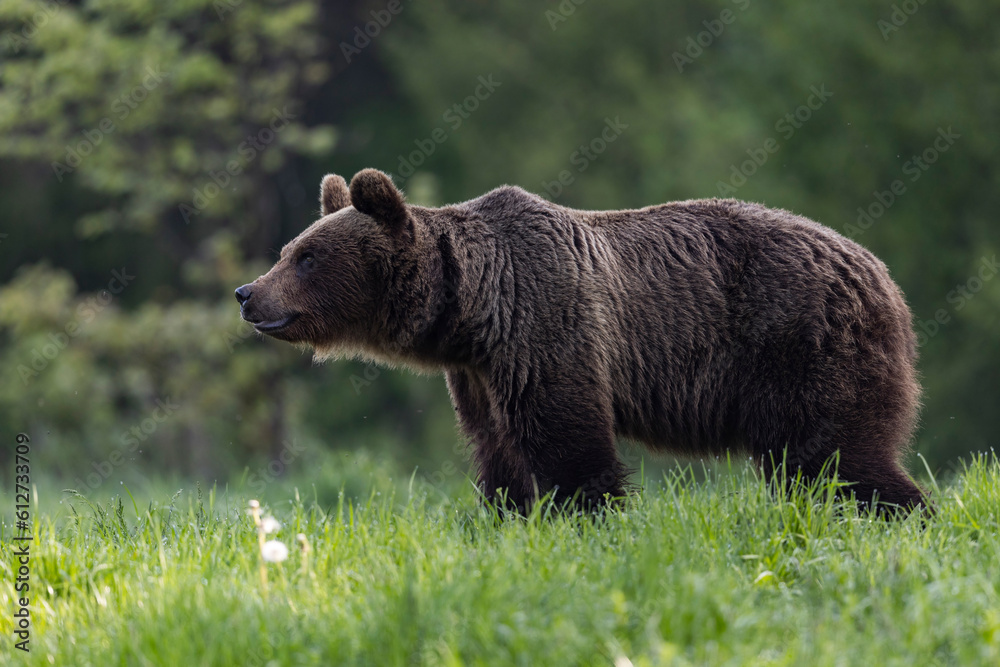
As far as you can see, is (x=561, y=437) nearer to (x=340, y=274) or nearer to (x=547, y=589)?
(x=340, y=274)

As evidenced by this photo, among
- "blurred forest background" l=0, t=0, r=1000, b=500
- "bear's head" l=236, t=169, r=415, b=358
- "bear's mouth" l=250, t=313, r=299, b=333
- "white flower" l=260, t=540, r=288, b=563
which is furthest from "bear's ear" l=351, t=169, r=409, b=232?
"blurred forest background" l=0, t=0, r=1000, b=500

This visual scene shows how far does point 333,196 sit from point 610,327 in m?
1.78

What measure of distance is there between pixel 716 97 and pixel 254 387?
485 inches

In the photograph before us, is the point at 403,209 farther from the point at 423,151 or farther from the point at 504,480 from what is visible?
the point at 423,151

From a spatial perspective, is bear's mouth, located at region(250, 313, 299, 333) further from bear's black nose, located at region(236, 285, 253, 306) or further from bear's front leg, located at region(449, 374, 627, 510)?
bear's front leg, located at region(449, 374, 627, 510)

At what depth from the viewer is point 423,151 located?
19.5 meters

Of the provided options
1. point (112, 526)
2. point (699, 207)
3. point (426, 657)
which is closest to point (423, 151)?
point (699, 207)

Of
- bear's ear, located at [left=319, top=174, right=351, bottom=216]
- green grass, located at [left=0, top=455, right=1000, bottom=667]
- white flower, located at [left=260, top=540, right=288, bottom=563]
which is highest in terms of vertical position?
bear's ear, located at [left=319, top=174, right=351, bottom=216]

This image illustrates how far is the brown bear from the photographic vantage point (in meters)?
5.22

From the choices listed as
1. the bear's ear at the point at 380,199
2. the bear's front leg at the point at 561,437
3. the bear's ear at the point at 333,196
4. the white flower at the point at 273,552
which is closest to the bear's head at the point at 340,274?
the bear's ear at the point at 380,199

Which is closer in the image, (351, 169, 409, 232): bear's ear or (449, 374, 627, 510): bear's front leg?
(449, 374, 627, 510): bear's front leg

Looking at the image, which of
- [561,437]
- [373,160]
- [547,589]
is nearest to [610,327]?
[561,437]

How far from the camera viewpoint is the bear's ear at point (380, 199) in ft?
17.9

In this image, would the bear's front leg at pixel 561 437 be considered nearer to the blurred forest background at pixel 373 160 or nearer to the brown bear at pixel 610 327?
the brown bear at pixel 610 327
